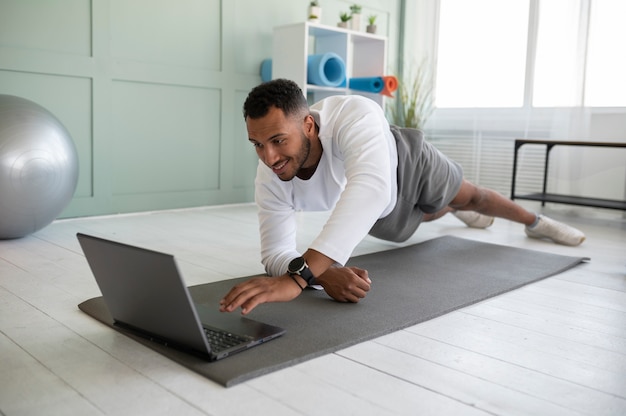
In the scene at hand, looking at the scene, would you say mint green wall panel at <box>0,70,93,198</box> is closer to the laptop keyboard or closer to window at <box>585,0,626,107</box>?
the laptop keyboard

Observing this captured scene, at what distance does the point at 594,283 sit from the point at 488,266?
39cm

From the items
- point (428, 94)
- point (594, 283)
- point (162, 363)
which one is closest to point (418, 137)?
point (594, 283)

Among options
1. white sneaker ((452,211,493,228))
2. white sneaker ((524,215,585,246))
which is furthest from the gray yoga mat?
white sneaker ((452,211,493,228))

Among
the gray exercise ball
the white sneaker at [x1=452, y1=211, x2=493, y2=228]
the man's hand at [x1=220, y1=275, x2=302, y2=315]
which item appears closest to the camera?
the man's hand at [x1=220, y1=275, x2=302, y2=315]

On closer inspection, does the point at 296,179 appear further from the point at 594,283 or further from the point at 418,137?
the point at 594,283

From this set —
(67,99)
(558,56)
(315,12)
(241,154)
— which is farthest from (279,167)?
(558,56)

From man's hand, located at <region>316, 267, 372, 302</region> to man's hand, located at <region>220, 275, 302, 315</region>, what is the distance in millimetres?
379

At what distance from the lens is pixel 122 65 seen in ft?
11.4

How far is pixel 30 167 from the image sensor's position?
2596 mm

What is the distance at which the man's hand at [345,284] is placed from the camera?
1.82 meters

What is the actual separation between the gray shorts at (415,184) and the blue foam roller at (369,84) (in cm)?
172

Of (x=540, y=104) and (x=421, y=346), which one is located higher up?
(x=540, y=104)

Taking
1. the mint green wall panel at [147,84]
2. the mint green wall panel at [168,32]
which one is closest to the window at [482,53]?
the mint green wall panel at [147,84]

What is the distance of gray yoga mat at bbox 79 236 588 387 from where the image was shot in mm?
1406
